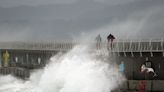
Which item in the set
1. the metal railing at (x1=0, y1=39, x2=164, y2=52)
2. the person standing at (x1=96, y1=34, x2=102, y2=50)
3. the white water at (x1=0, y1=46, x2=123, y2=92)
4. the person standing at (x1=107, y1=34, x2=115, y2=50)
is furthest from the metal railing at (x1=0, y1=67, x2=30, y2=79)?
the person standing at (x1=107, y1=34, x2=115, y2=50)

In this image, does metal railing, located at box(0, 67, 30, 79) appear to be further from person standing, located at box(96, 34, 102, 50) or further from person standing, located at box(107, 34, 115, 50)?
person standing, located at box(107, 34, 115, 50)

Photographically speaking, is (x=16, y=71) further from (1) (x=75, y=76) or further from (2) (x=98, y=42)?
(1) (x=75, y=76)

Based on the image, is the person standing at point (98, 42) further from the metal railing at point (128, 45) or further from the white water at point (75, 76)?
the white water at point (75, 76)

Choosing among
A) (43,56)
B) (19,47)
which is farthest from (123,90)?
(19,47)

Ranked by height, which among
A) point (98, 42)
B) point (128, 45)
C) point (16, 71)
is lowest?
point (16, 71)

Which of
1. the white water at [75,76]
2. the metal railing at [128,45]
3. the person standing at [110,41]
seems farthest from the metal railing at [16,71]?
the person standing at [110,41]

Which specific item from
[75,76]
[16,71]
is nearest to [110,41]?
[75,76]

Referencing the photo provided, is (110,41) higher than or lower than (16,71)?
higher

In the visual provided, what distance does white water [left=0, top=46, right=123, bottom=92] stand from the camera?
24875 mm

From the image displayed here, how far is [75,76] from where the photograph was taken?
1029 inches

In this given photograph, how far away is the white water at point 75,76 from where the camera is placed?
2488 centimetres

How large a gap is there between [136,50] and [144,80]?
9.40 ft

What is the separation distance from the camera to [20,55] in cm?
3609

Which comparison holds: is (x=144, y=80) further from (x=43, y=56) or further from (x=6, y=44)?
(x=6, y=44)
